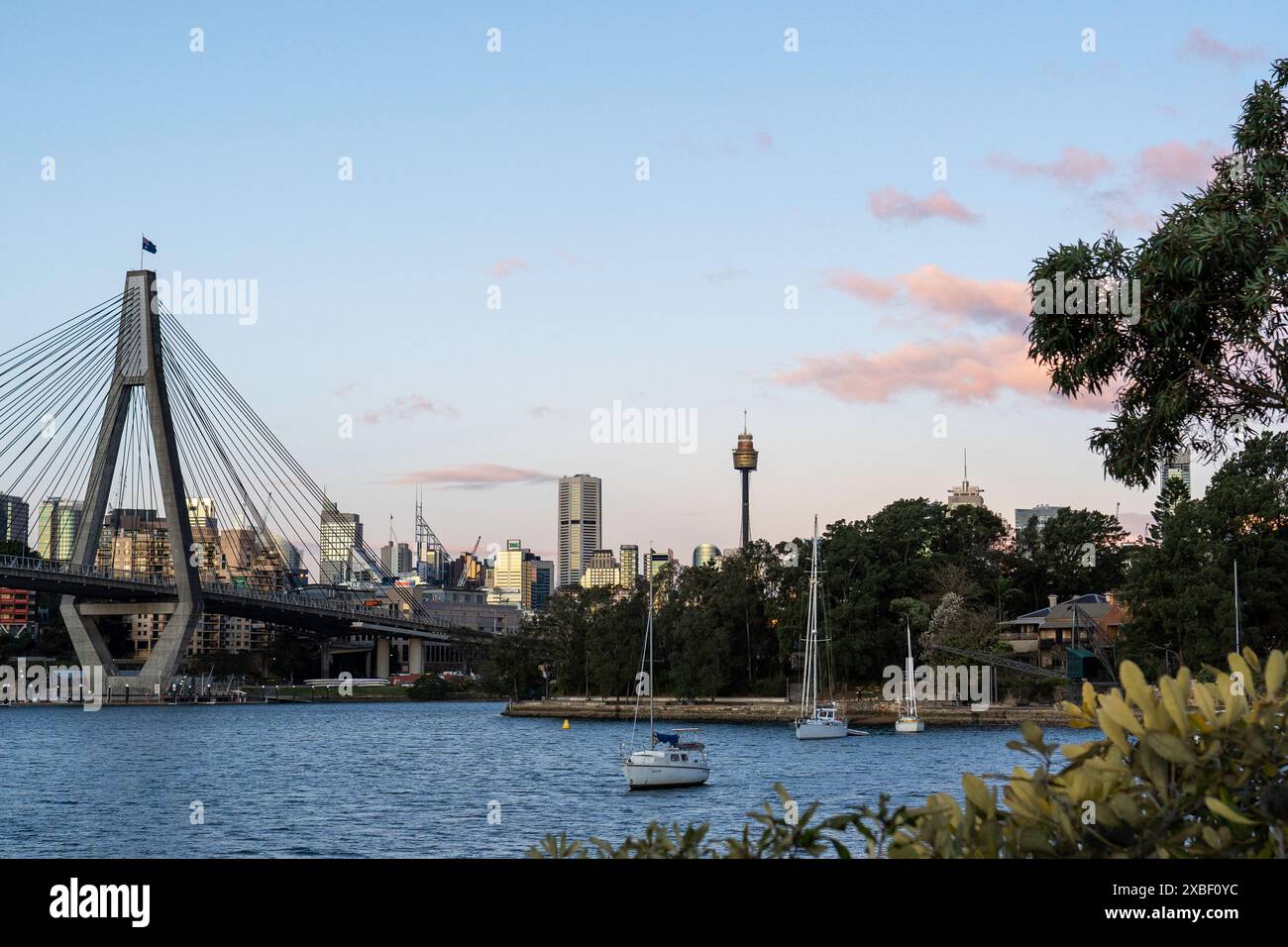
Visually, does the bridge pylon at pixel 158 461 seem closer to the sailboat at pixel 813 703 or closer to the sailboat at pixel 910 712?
the sailboat at pixel 813 703

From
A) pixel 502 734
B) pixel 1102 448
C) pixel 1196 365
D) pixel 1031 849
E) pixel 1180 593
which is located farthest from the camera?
pixel 502 734

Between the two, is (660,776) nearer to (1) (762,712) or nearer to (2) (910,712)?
(2) (910,712)

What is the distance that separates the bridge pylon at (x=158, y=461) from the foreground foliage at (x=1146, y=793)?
81.0m

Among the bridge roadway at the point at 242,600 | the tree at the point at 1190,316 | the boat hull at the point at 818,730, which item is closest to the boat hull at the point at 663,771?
the boat hull at the point at 818,730

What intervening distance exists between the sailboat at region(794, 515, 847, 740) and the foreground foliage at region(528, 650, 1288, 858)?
64824 millimetres

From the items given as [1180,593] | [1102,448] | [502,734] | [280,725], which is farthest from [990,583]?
[1102,448]

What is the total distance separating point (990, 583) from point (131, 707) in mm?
63572

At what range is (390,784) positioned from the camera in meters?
49.2

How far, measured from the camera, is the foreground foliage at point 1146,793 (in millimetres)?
3609

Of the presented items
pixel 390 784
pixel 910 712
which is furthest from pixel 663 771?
pixel 910 712

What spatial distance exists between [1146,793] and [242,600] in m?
95.9
